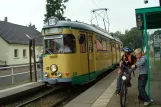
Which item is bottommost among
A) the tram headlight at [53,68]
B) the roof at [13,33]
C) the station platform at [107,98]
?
the station platform at [107,98]

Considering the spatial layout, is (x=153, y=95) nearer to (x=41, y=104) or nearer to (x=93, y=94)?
(x=93, y=94)

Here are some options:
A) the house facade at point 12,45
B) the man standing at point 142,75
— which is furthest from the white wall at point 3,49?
the man standing at point 142,75

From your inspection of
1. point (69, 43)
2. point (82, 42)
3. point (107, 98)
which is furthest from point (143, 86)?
point (82, 42)

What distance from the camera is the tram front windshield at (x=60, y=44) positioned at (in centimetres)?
1214

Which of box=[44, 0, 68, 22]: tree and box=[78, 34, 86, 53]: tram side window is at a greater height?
box=[44, 0, 68, 22]: tree

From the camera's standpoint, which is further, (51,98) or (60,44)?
(51,98)

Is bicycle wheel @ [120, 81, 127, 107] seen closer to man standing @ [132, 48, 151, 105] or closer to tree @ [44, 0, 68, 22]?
man standing @ [132, 48, 151, 105]

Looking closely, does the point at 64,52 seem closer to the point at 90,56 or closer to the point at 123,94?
the point at 90,56

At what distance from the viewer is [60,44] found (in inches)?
479

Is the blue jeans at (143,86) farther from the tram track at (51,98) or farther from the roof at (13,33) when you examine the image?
the roof at (13,33)

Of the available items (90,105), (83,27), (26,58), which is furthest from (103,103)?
(26,58)

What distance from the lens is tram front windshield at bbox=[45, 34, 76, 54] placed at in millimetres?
12141

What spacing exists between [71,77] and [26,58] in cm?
3496

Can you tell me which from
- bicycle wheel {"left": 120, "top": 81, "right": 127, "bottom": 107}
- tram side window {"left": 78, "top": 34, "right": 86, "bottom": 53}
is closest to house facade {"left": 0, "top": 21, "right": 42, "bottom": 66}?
tram side window {"left": 78, "top": 34, "right": 86, "bottom": 53}
